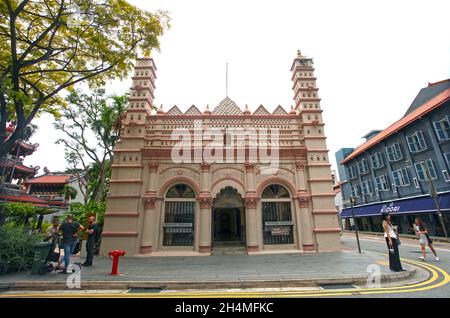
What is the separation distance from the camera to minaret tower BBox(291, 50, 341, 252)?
1204 cm

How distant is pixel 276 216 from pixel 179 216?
6.08m

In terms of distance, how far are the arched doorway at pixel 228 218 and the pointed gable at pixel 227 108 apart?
214 inches

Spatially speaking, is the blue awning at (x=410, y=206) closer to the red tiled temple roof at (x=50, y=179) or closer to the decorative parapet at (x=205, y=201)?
the decorative parapet at (x=205, y=201)

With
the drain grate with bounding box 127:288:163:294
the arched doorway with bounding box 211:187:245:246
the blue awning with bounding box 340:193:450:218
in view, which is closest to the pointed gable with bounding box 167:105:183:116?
the arched doorway with bounding box 211:187:245:246

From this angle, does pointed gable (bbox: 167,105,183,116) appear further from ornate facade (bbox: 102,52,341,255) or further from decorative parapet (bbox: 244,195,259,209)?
decorative parapet (bbox: 244,195,259,209)

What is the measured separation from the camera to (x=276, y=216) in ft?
Answer: 41.6

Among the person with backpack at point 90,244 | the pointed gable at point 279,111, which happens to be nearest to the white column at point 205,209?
the person with backpack at point 90,244

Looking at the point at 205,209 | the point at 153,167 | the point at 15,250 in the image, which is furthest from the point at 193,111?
the point at 15,250

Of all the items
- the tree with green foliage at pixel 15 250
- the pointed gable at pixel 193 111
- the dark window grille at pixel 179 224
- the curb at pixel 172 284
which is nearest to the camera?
the curb at pixel 172 284

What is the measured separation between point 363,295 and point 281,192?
8.11m

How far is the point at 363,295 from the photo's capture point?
503 cm

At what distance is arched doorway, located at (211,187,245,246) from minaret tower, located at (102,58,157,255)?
450 centimetres

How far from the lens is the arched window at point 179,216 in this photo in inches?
476
